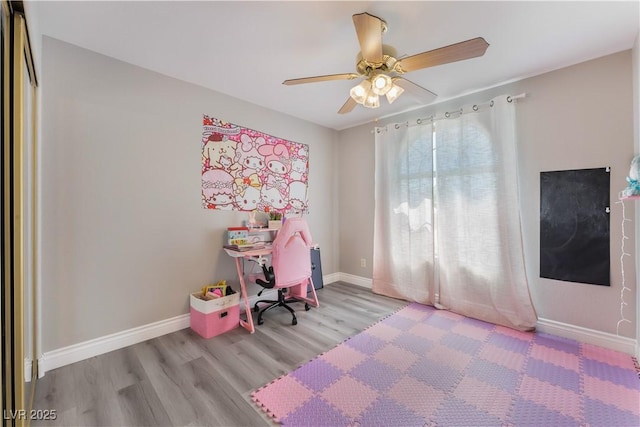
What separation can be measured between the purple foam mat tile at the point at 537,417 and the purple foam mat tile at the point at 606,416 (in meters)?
0.04

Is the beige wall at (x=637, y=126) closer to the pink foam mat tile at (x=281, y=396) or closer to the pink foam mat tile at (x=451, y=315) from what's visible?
the pink foam mat tile at (x=451, y=315)

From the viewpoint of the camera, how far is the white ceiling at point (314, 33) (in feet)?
5.26

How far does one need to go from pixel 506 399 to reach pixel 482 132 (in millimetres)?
2327

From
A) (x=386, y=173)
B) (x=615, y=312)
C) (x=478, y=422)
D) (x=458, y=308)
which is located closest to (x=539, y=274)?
(x=615, y=312)

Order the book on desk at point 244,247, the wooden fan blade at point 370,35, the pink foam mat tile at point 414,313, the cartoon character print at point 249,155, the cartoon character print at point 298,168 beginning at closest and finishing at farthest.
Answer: the wooden fan blade at point 370,35 → the book on desk at point 244,247 → the pink foam mat tile at point 414,313 → the cartoon character print at point 249,155 → the cartoon character print at point 298,168

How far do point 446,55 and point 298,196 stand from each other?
7.90 ft

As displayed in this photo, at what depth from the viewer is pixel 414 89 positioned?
1961mm

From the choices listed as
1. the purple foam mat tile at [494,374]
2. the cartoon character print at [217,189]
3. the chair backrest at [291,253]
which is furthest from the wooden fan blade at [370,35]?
the purple foam mat tile at [494,374]

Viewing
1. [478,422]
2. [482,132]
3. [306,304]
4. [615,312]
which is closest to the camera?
[478,422]

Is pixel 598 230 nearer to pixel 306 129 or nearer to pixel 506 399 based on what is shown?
pixel 506 399

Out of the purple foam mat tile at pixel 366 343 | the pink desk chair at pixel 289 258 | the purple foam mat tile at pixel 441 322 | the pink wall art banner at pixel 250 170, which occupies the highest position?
the pink wall art banner at pixel 250 170

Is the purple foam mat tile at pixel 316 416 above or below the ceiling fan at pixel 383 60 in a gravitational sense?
below

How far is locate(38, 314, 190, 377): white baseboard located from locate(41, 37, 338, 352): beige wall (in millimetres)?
48

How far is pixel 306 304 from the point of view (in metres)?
3.01
